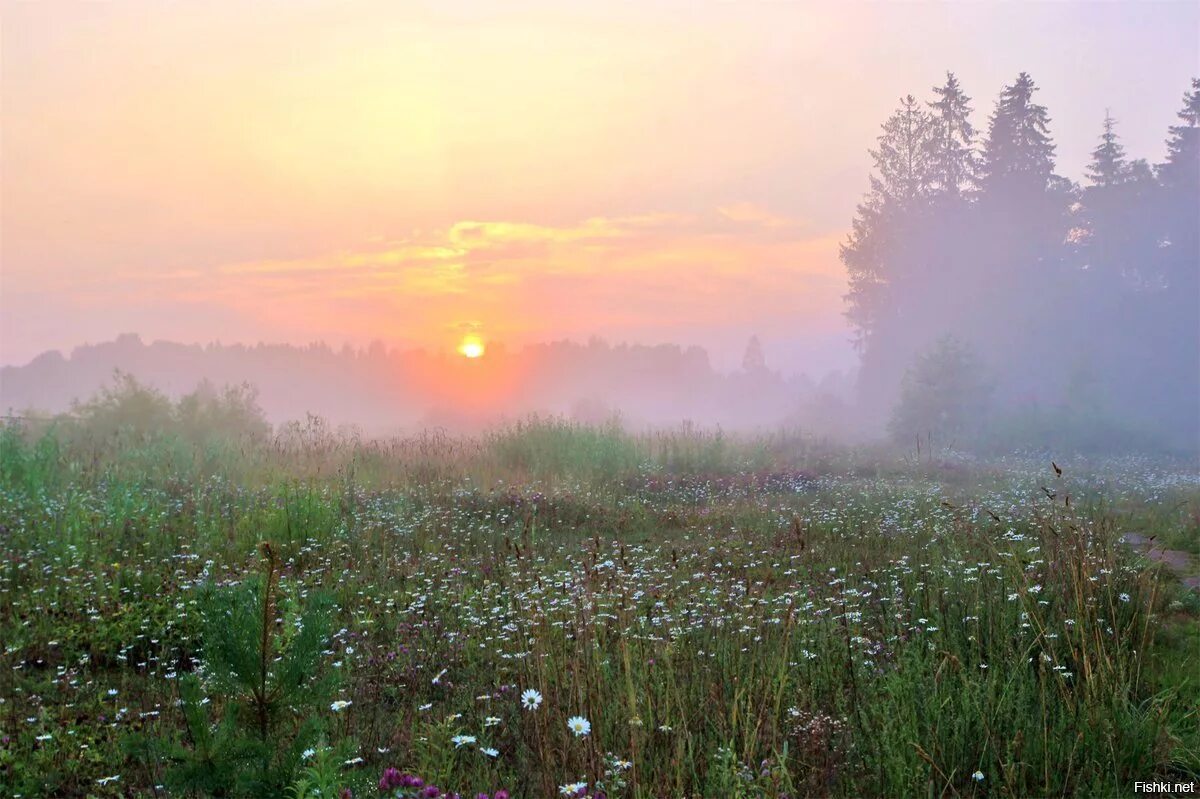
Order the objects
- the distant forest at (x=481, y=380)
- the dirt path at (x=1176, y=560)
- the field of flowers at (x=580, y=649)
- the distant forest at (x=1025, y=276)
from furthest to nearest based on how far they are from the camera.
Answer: the distant forest at (x=481, y=380) < the distant forest at (x=1025, y=276) < the dirt path at (x=1176, y=560) < the field of flowers at (x=580, y=649)

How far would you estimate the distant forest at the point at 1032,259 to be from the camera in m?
39.3

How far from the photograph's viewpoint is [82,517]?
30.5ft

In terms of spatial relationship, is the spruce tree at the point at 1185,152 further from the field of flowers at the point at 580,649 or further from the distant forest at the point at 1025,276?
the field of flowers at the point at 580,649

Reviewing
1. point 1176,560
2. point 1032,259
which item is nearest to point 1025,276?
point 1032,259

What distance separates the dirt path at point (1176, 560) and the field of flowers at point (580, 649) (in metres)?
0.64

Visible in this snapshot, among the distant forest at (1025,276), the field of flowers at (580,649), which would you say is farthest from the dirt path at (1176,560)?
the distant forest at (1025,276)

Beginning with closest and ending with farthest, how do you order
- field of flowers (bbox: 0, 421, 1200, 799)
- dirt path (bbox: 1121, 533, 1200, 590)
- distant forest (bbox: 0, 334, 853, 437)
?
field of flowers (bbox: 0, 421, 1200, 799), dirt path (bbox: 1121, 533, 1200, 590), distant forest (bbox: 0, 334, 853, 437)

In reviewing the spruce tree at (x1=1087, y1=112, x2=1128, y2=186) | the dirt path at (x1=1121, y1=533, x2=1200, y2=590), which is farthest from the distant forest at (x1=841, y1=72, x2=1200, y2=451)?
the dirt path at (x1=1121, y1=533, x2=1200, y2=590)

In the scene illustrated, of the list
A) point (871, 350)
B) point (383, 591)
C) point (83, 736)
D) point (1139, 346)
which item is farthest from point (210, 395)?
point (1139, 346)

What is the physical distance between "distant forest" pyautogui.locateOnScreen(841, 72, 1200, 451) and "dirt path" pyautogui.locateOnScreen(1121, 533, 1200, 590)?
95.2 ft

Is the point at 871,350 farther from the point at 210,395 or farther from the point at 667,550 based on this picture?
the point at 667,550

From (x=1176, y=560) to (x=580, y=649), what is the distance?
700cm

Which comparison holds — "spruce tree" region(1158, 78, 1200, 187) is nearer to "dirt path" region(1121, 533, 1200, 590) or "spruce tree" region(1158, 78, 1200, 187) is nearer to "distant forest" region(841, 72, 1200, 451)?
"distant forest" region(841, 72, 1200, 451)

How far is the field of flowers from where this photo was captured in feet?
11.0
